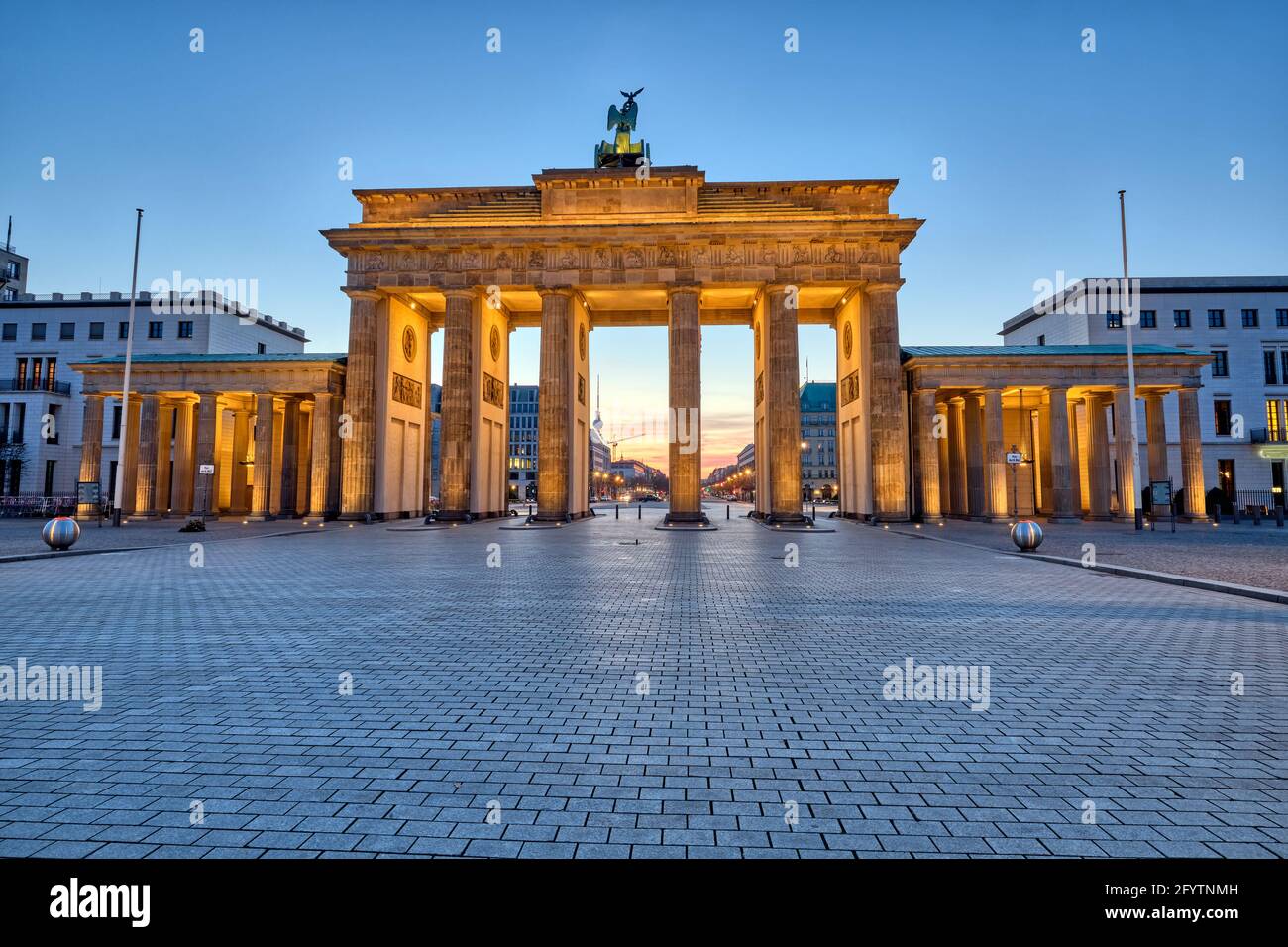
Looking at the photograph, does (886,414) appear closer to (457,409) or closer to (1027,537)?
(1027,537)

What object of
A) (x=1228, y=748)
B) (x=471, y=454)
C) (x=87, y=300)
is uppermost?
(x=87, y=300)

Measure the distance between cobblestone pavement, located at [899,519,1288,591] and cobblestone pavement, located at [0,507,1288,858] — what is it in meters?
4.58

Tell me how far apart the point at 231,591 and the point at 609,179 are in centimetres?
3508

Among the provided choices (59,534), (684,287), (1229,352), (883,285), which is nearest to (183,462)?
(59,534)

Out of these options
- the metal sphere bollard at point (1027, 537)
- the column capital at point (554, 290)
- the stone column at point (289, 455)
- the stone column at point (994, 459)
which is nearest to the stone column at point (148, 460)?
the stone column at point (289, 455)

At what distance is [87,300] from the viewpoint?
5822cm

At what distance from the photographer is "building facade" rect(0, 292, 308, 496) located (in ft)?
184

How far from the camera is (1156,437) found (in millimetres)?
40500

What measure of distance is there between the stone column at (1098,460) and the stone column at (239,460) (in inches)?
2376

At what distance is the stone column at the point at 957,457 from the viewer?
42.6 m

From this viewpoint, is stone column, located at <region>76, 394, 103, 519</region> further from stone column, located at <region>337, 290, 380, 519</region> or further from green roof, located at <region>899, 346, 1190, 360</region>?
green roof, located at <region>899, 346, 1190, 360</region>
